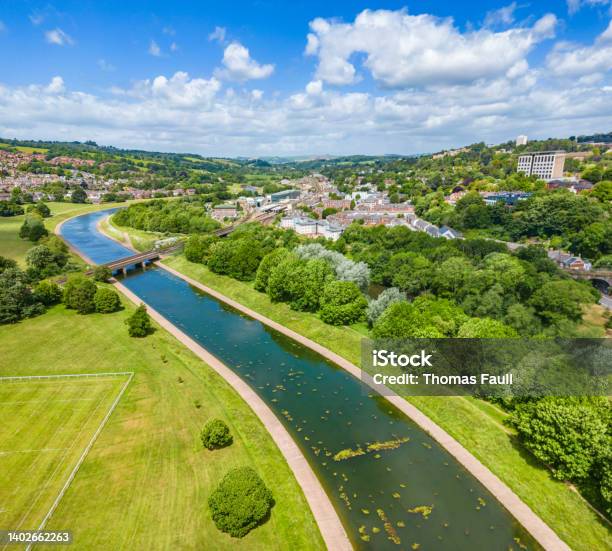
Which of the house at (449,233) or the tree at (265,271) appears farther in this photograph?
the house at (449,233)

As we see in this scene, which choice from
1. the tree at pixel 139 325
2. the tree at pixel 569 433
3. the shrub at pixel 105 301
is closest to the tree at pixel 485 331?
the tree at pixel 569 433

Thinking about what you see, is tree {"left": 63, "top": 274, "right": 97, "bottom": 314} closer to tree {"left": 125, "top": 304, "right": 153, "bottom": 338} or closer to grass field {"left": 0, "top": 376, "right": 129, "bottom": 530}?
tree {"left": 125, "top": 304, "right": 153, "bottom": 338}

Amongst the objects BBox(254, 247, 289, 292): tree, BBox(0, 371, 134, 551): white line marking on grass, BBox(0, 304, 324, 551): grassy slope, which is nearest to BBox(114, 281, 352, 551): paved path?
BBox(0, 304, 324, 551): grassy slope

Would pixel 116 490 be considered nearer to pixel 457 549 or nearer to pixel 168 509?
pixel 168 509

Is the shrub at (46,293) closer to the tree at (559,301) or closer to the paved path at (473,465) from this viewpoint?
the paved path at (473,465)

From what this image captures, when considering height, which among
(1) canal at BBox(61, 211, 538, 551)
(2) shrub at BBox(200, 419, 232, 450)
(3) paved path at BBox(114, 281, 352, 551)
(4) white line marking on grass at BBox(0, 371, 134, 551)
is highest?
(2) shrub at BBox(200, 419, 232, 450)

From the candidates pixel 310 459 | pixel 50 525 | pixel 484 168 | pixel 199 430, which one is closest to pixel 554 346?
pixel 310 459

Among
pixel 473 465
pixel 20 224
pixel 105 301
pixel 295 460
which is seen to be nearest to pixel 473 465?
pixel 473 465
